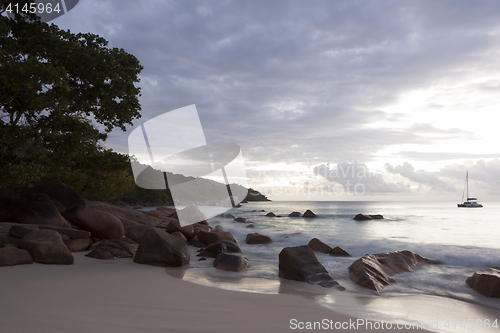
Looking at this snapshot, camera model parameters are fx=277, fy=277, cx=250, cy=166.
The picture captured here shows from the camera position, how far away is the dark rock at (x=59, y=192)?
43.7 feet

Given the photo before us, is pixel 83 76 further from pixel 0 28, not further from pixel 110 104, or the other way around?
pixel 0 28

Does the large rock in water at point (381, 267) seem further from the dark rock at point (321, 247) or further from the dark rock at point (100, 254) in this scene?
the dark rock at point (100, 254)

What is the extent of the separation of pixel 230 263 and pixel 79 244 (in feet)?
15.9

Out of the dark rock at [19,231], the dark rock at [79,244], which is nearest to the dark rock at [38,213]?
the dark rock at [79,244]

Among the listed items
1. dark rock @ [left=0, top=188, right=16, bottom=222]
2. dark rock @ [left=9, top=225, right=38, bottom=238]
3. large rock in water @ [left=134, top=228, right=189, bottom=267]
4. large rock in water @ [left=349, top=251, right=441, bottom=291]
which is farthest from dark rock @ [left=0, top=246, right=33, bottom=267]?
large rock in water @ [left=349, top=251, right=441, bottom=291]

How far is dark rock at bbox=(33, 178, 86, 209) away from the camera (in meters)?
13.3

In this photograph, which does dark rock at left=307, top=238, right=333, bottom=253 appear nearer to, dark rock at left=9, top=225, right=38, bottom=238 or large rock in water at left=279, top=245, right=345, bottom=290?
large rock in water at left=279, top=245, right=345, bottom=290

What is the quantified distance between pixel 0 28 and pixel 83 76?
94.5 inches

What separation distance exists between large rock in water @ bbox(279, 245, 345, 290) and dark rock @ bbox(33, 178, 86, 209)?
1116cm

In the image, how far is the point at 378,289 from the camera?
20.6 ft

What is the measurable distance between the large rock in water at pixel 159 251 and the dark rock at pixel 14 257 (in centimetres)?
237

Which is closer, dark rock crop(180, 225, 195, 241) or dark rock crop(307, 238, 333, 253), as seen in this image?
dark rock crop(307, 238, 333, 253)

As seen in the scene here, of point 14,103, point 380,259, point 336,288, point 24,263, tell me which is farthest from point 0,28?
point 380,259

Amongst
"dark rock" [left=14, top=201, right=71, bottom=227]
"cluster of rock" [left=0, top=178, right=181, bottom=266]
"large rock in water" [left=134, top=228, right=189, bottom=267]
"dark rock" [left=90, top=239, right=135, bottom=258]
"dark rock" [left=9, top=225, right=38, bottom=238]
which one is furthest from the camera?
"dark rock" [left=14, top=201, right=71, bottom=227]
